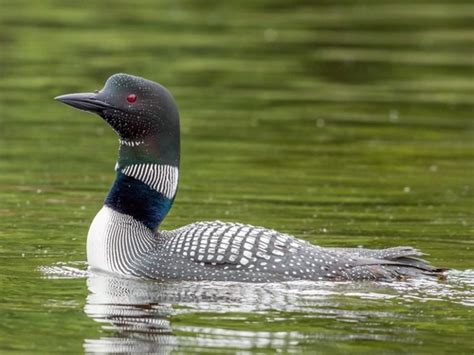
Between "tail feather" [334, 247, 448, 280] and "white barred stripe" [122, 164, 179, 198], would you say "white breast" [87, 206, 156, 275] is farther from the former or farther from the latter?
"tail feather" [334, 247, 448, 280]

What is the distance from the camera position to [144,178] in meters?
10.1

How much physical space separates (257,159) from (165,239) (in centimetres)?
496

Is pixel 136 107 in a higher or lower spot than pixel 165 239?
higher

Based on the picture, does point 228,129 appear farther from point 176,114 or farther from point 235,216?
point 176,114

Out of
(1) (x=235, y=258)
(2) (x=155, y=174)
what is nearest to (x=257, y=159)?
(2) (x=155, y=174)

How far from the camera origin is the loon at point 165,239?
381 inches

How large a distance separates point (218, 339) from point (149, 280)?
5.19 ft

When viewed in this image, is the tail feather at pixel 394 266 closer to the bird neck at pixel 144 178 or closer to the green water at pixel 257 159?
the green water at pixel 257 159

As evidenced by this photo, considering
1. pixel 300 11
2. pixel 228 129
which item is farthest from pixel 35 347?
pixel 300 11

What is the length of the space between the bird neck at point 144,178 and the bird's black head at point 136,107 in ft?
0.26

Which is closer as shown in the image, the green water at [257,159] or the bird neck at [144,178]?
the green water at [257,159]

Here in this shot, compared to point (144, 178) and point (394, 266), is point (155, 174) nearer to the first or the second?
point (144, 178)

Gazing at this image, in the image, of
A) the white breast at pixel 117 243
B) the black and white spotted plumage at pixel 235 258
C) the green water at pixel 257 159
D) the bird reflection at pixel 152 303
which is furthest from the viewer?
the white breast at pixel 117 243

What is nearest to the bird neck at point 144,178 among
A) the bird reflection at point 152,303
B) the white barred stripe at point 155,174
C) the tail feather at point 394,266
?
the white barred stripe at point 155,174
